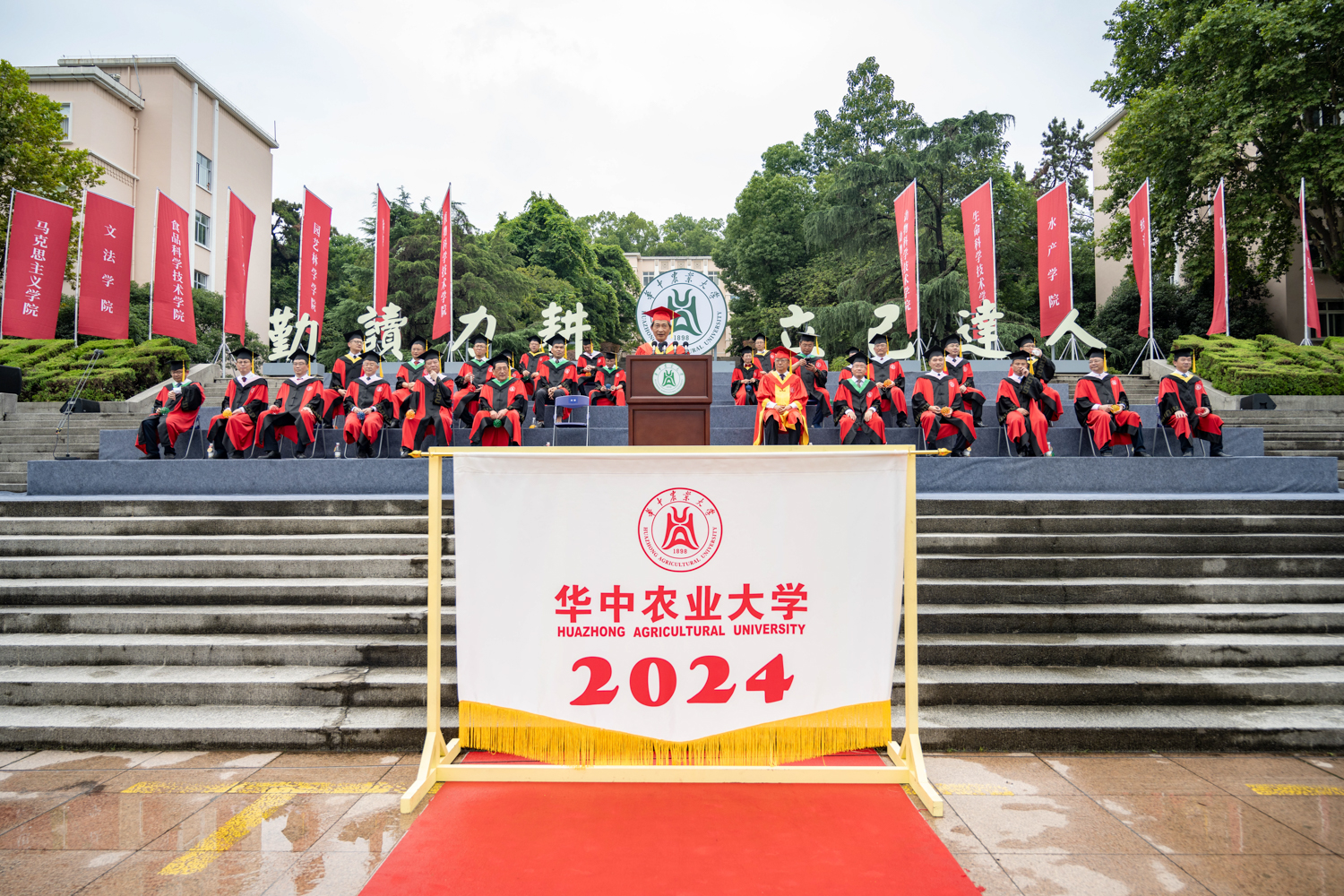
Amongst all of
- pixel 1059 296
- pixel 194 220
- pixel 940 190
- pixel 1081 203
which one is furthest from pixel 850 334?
pixel 1081 203

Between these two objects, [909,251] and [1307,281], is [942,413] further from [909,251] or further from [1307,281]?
[1307,281]

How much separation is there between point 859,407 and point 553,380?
4266 mm

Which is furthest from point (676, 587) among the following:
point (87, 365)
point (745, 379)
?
point (87, 365)

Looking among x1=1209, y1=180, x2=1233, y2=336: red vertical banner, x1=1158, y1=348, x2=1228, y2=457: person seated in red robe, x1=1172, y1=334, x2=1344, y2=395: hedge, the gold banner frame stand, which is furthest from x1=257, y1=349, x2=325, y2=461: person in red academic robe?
x1=1209, y1=180, x2=1233, y2=336: red vertical banner

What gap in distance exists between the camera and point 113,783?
10.6 feet

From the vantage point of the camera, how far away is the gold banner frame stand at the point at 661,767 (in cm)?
298

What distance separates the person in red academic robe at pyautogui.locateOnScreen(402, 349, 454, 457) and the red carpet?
6.09 meters

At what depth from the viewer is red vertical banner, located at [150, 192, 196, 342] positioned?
11914 mm

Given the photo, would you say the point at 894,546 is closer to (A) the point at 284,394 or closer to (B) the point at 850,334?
(A) the point at 284,394

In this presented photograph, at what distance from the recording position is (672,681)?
297 cm

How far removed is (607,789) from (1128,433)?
7850mm

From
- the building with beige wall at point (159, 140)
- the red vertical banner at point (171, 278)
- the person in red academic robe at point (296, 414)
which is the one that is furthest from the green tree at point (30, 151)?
the person in red academic robe at point (296, 414)

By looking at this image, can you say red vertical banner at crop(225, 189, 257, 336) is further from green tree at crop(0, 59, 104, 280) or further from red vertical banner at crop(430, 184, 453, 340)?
green tree at crop(0, 59, 104, 280)

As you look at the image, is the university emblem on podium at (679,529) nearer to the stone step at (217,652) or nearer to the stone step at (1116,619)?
the stone step at (217,652)
